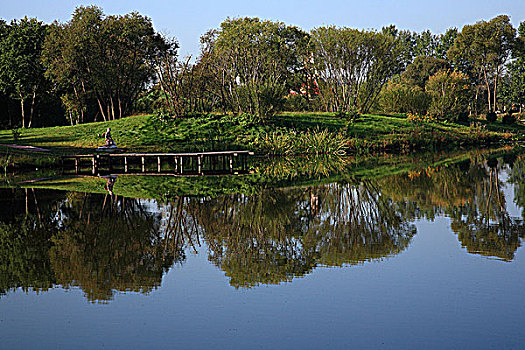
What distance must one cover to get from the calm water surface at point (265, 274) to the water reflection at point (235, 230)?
1.6 inches

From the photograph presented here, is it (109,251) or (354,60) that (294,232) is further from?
(354,60)

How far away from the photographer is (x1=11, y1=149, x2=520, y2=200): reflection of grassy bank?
55.2ft

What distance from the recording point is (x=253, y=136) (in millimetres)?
30531

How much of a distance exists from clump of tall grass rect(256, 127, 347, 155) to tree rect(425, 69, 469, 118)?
44.5 feet

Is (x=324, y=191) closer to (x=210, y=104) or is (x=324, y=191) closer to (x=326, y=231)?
(x=326, y=231)

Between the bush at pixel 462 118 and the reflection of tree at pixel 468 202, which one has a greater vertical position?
the bush at pixel 462 118

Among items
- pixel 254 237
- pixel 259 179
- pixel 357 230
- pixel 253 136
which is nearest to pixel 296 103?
pixel 253 136

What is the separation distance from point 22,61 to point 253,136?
64.8 feet

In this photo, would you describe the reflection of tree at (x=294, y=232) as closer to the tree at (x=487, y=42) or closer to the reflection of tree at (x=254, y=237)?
the reflection of tree at (x=254, y=237)

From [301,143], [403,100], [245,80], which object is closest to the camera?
[301,143]

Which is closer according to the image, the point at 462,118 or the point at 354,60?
the point at 354,60

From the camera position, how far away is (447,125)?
39625mm

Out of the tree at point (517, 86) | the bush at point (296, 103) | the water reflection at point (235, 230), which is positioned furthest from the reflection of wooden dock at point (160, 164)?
the tree at point (517, 86)

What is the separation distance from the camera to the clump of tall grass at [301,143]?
29.9 m
